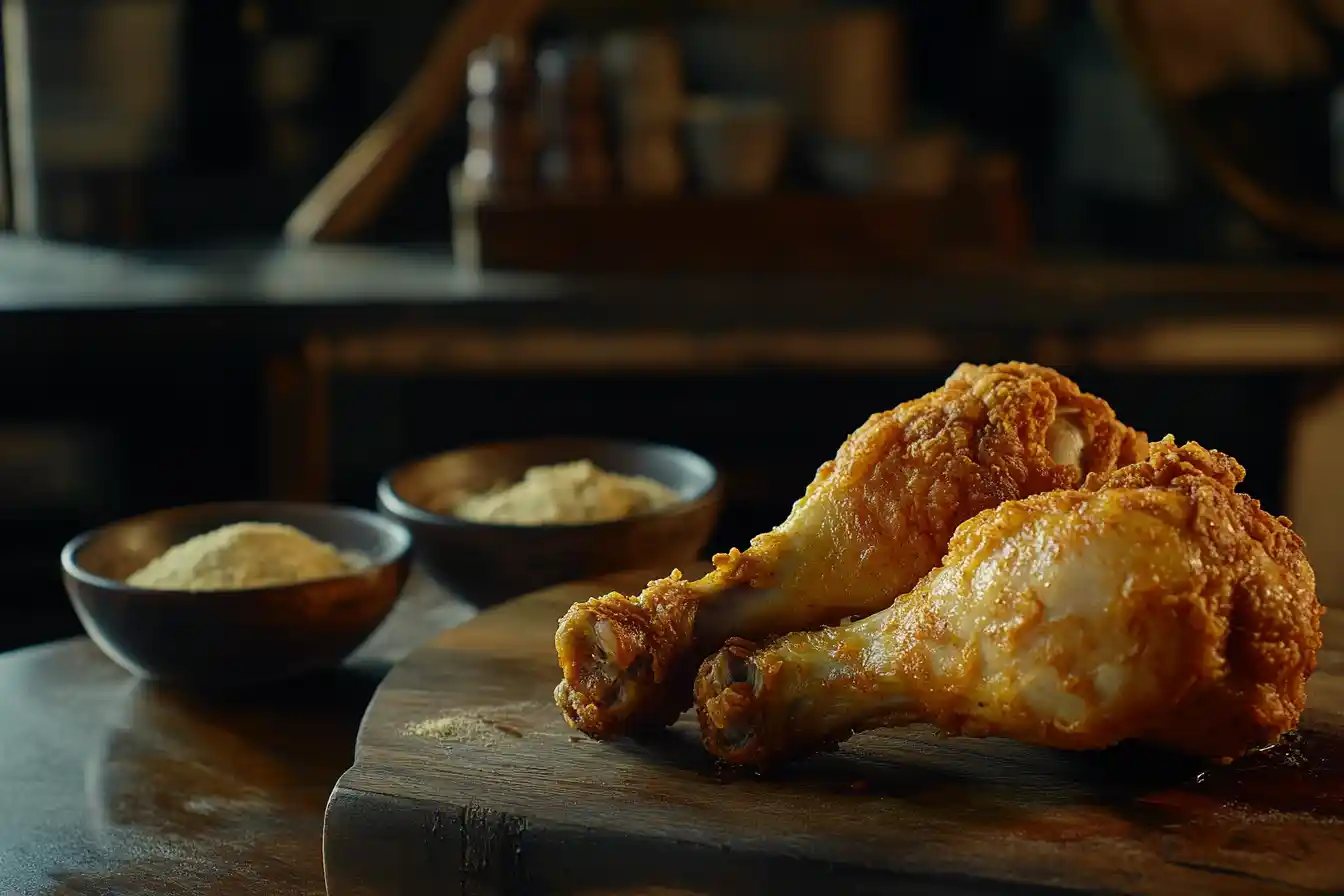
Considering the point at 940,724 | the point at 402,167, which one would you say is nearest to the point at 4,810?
the point at 940,724

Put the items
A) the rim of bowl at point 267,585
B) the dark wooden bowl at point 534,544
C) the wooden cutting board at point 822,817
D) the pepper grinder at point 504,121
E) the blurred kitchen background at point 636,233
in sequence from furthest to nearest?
the pepper grinder at point 504,121, the blurred kitchen background at point 636,233, the dark wooden bowl at point 534,544, the rim of bowl at point 267,585, the wooden cutting board at point 822,817

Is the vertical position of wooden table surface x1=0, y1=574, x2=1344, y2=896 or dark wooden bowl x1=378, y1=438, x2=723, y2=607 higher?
dark wooden bowl x1=378, y1=438, x2=723, y2=607

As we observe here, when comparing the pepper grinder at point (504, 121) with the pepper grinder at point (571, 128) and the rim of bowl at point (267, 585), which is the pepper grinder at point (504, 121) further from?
the rim of bowl at point (267, 585)

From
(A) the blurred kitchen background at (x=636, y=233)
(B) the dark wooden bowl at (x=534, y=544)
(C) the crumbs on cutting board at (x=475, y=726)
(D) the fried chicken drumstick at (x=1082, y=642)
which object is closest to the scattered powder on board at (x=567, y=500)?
Answer: (B) the dark wooden bowl at (x=534, y=544)

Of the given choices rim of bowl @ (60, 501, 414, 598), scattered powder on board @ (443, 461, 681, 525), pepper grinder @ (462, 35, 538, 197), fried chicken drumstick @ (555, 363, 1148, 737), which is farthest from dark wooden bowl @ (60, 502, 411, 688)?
pepper grinder @ (462, 35, 538, 197)

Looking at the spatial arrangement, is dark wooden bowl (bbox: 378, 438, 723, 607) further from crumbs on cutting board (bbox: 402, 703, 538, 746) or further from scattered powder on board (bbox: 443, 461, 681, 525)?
crumbs on cutting board (bbox: 402, 703, 538, 746)

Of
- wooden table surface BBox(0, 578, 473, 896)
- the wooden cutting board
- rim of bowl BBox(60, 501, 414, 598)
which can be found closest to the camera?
the wooden cutting board

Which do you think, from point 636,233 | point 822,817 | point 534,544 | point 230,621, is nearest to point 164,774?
point 230,621

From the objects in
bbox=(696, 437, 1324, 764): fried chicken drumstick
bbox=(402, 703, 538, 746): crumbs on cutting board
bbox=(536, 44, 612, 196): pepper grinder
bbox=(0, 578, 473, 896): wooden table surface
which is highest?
bbox=(536, 44, 612, 196): pepper grinder
